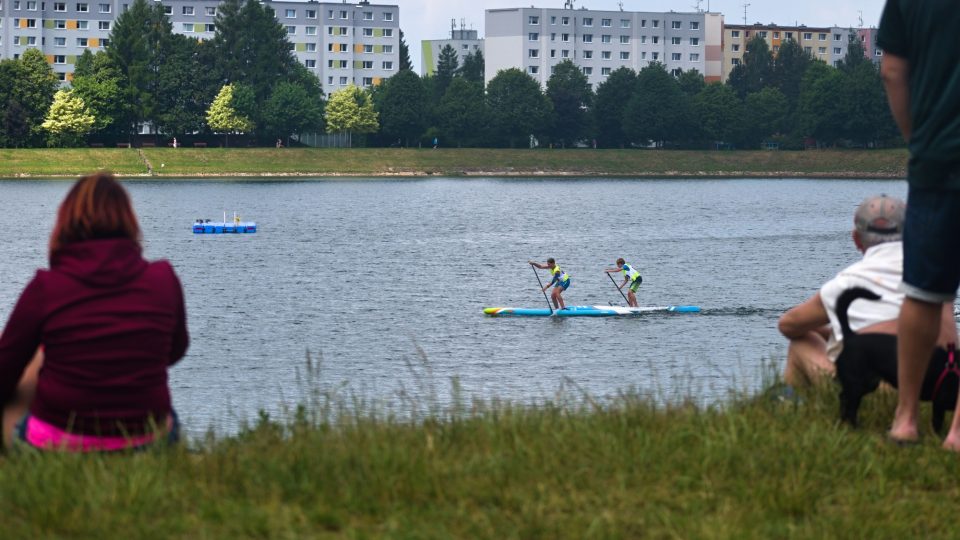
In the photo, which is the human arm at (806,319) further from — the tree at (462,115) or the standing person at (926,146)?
the tree at (462,115)

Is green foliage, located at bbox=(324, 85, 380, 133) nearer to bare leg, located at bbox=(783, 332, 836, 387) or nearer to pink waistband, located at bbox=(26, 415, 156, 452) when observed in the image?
bare leg, located at bbox=(783, 332, 836, 387)

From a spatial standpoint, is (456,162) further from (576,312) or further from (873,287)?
(873,287)

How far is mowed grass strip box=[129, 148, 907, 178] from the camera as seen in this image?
134500 millimetres

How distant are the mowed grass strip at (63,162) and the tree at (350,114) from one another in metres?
26.6

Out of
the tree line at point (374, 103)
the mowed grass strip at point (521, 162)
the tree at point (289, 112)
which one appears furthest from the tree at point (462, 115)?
the tree at point (289, 112)

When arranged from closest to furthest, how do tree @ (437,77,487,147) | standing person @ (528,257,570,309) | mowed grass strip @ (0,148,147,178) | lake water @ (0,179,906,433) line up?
1. lake water @ (0,179,906,433)
2. standing person @ (528,257,570,309)
3. mowed grass strip @ (0,148,147,178)
4. tree @ (437,77,487,147)

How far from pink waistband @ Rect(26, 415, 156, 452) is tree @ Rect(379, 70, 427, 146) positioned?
468ft

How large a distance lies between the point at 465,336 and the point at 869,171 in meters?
118

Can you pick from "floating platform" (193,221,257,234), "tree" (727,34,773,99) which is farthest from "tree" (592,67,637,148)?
"floating platform" (193,221,257,234)

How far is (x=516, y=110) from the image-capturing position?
490 feet

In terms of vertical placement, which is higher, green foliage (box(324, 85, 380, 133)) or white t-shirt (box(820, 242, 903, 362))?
green foliage (box(324, 85, 380, 133))

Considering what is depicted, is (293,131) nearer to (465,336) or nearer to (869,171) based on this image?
(869,171)

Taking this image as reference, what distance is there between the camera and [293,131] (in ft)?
479

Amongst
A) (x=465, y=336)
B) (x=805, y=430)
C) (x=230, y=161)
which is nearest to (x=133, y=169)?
(x=230, y=161)
